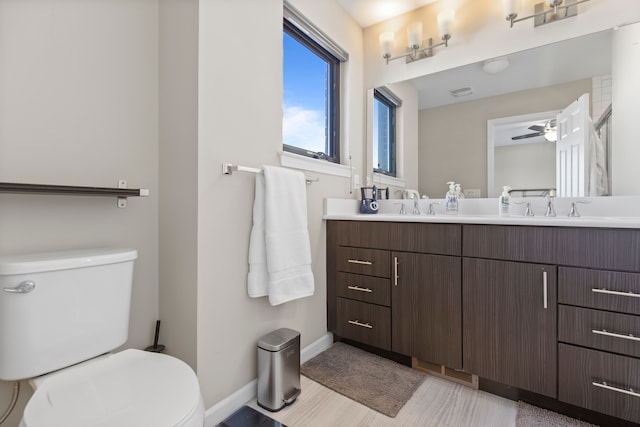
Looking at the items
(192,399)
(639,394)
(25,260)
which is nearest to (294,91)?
(25,260)

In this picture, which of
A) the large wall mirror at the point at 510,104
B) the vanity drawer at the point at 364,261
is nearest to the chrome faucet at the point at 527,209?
the large wall mirror at the point at 510,104

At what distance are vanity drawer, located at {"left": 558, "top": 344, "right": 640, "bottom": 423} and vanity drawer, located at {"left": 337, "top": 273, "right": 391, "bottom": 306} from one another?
809 millimetres

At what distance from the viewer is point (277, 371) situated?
1386mm

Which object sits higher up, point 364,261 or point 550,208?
point 550,208

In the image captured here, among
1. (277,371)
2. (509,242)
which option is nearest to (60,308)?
(277,371)

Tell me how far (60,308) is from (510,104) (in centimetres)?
248

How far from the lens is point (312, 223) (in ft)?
6.23

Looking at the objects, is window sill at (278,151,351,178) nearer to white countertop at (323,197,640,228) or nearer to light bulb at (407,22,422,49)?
white countertop at (323,197,640,228)

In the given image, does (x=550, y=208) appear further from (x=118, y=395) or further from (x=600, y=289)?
(x=118, y=395)

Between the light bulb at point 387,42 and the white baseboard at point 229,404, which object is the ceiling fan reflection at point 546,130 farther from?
the white baseboard at point 229,404

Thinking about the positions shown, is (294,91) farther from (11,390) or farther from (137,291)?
(11,390)

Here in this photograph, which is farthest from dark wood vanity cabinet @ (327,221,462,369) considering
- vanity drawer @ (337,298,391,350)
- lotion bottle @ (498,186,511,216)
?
lotion bottle @ (498,186,511,216)

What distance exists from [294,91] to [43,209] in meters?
1.45

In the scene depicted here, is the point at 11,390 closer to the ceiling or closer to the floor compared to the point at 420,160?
closer to the floor
